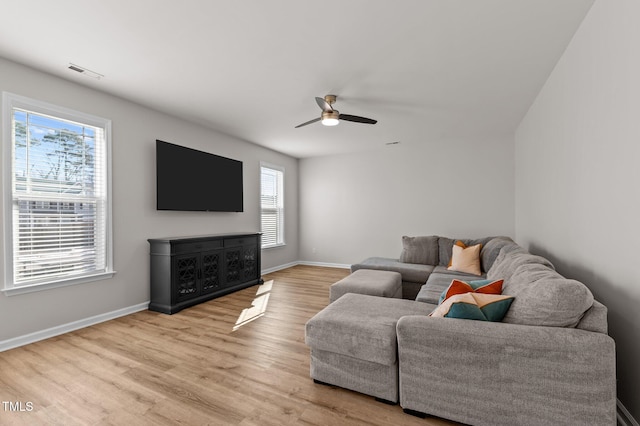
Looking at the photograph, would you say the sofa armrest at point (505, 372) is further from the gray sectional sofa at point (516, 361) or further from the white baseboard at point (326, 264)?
the white baseboard at point (326, 264)

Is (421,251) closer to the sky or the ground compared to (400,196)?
closer to the ground

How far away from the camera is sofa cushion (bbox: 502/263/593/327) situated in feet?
4.77

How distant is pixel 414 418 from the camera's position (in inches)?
67.7

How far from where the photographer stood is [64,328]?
3.01 metres

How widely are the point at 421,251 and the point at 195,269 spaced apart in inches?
140

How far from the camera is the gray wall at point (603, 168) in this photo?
1582 mm

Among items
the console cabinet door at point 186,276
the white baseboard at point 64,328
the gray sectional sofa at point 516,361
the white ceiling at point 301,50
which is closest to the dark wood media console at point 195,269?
the console cabinet door at point 186,276

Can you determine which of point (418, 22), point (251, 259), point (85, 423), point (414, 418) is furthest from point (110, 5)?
point (251, 259)

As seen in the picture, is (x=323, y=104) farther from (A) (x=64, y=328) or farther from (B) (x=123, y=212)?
(A) (x=64, y=328)

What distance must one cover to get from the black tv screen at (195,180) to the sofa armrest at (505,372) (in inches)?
142

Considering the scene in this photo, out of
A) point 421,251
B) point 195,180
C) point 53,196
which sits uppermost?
point 195,180

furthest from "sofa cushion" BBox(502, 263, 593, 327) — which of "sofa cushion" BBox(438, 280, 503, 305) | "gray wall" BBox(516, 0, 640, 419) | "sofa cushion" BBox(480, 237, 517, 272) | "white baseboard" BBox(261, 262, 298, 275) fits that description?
"white baseboard" BBox(261, 262, 298, 275)

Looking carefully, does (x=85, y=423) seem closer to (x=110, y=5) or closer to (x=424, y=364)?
(x=424, y=364)

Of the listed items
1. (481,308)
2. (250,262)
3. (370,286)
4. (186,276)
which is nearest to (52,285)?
(186,276)
